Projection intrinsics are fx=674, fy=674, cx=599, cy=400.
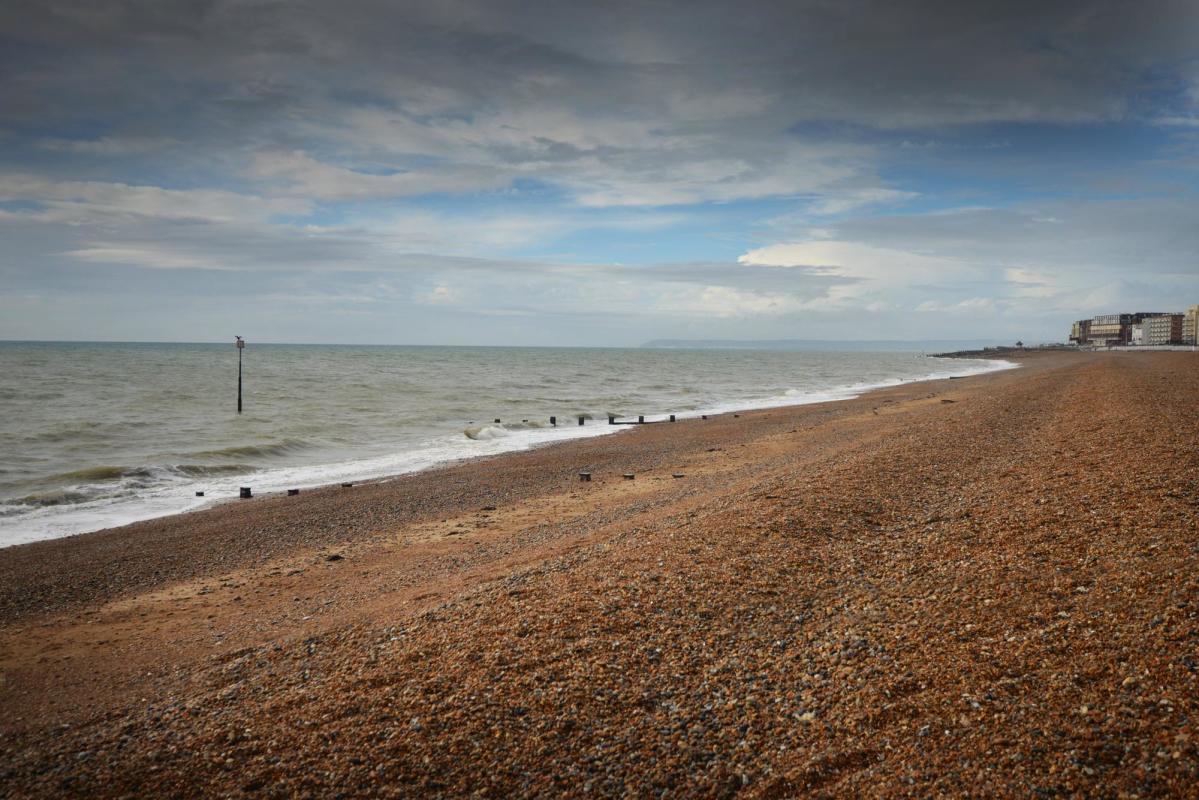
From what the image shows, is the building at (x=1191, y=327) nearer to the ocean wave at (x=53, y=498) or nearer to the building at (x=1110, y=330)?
the building at (x=1110, y=330)

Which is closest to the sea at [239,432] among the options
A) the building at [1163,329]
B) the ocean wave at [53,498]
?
the ocean wave at [53,498]

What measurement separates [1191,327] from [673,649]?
574 ft

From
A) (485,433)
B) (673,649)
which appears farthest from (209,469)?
(673,649)

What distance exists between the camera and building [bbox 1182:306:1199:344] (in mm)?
129500

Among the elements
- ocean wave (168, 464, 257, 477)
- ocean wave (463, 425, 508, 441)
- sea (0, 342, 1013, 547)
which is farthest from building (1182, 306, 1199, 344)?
ocean wave (168, 464, 257, 477)

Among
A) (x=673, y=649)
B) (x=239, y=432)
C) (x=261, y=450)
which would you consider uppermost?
(x=673, y=649)

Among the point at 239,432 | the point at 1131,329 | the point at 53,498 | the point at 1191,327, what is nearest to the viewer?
the point at 53,498

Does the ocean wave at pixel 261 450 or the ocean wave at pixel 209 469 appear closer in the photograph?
the ocean wave at pixel 209 469

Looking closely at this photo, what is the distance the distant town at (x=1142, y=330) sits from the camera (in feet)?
443

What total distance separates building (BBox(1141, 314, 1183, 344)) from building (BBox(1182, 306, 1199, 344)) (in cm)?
142

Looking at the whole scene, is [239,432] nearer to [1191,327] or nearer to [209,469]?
[209,469]

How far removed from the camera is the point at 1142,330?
148875 mm

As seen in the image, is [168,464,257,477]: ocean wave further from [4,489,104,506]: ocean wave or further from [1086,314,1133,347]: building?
[1086,314,1133,347]: building

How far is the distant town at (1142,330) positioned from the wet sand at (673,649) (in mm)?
162244
